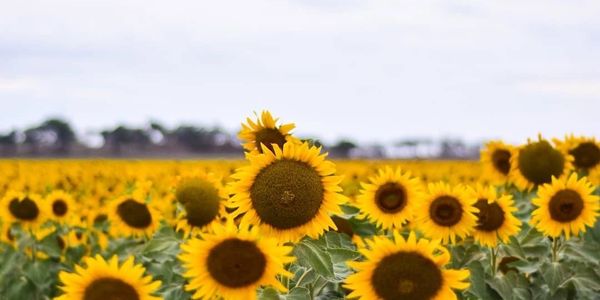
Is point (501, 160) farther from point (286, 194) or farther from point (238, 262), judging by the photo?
point (238, 262)

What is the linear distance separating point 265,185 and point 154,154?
62022 mm

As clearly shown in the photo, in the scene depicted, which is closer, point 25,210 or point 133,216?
point 133,216


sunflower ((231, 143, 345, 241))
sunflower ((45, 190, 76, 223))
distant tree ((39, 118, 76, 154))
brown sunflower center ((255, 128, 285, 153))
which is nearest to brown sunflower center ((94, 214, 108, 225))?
sunflower ((45, 190, 76, 223))

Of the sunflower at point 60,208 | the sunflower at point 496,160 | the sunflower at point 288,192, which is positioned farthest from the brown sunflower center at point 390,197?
the sunflower at point 60,208

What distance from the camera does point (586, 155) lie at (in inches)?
292

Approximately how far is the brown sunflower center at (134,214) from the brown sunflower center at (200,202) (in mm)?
1260

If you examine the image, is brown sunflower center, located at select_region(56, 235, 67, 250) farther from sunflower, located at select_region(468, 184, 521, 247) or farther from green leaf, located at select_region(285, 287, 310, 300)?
green leaf, located at select_region(285, 287, 310, 300)

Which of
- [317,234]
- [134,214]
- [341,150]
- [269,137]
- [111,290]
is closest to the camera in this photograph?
[111,290]

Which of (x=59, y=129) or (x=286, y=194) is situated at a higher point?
(x=59, y=129)

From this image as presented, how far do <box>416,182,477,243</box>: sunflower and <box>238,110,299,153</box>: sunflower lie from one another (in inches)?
56.0


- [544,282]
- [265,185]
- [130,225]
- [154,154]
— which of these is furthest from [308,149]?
[154,154]

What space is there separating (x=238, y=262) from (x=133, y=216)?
11.6 feet

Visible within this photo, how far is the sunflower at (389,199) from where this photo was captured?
16.6 ft

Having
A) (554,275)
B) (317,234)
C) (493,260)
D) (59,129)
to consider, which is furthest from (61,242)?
(59,129)
